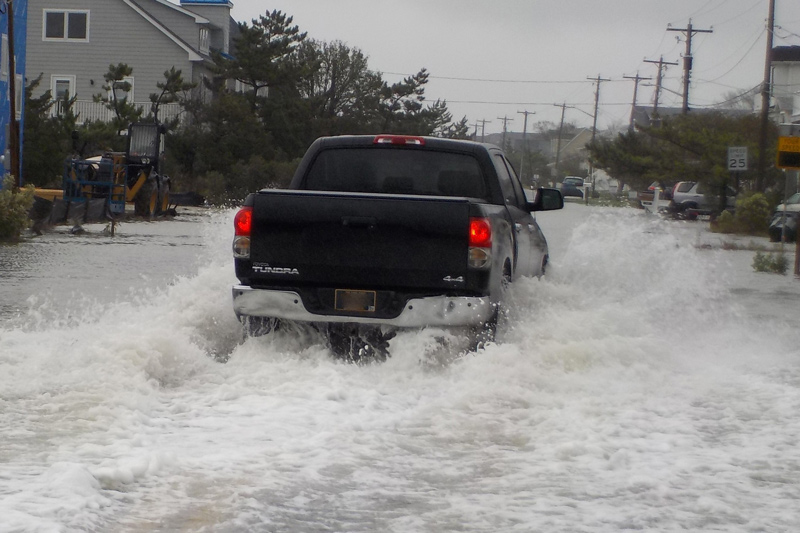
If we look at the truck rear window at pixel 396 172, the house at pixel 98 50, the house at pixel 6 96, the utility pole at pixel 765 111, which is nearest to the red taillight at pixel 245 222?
the truck rear window at pixel 396 172

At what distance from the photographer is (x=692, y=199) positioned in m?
52.6

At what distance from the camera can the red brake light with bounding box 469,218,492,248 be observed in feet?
26.7

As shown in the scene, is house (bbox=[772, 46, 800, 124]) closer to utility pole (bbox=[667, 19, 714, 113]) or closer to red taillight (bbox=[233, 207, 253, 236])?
utility pole (bbox=[667, 19, 714, 113])

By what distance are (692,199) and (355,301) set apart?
1819 inches

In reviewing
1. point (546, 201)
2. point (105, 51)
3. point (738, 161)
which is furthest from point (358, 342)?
point (105, 51)

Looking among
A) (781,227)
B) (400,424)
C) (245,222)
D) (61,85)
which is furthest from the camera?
(61,85)

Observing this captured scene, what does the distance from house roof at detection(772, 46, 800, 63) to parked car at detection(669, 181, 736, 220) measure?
886 inches

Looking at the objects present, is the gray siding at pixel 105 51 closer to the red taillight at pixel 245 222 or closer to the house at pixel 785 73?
the house at pixel 785 73

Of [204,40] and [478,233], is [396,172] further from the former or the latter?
Result: [204,40]

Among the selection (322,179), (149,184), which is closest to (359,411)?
(322,179)

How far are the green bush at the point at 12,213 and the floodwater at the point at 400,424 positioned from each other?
9.93 m

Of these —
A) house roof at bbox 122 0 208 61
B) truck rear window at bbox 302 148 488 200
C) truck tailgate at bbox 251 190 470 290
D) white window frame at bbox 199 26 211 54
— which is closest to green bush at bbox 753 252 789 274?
truck rear window at bbox 302 148 488 200

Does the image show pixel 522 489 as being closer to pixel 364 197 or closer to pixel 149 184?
pixel 364 197

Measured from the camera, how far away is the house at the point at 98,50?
5450 centimetres
